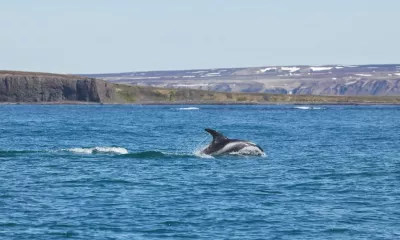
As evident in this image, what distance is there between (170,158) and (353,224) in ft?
68.5

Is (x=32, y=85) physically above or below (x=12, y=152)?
above

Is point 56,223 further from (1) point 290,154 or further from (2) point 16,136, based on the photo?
(2) point 16,136

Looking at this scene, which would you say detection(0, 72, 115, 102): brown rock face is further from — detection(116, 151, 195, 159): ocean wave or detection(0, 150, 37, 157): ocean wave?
detection(116, 151, 195, 159): ocean wave

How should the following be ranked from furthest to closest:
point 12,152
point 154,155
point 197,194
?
1. point 12,152
2. point 154,155
3. point 197,194

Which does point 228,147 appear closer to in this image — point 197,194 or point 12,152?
point 12,152

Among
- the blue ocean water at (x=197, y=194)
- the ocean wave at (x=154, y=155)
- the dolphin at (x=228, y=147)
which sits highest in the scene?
the dolphin at (x=228, y=147)

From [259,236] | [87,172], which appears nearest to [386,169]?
[87,172]

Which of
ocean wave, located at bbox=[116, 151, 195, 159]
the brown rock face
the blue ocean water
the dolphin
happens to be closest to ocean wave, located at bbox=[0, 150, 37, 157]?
the blue ocean water

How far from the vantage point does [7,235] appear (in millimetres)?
28625

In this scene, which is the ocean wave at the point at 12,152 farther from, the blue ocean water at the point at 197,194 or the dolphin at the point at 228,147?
the dolphin at the point at 228,147

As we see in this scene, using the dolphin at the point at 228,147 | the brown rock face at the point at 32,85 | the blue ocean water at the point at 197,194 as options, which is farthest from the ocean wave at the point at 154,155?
the brown rock face at the point at 32,85

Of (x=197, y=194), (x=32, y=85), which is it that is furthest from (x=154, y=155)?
(x=32, y=85)

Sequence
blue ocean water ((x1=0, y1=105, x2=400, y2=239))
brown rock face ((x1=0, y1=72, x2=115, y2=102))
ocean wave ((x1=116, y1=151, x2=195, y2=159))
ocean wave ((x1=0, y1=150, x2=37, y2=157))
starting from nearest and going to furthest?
blue ocean water ((x1=0, y1=105, x2=400, y2=239)) < ocean wave ((x1=116, y1=151, x2=195, y2=159)) < ocean wave ((x1=0, y1=150, x2=37, y2=157)) < brown rock face ((x1=0, y1=72, x2=115, y2=102))

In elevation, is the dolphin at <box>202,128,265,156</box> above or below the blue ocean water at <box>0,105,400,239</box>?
above
